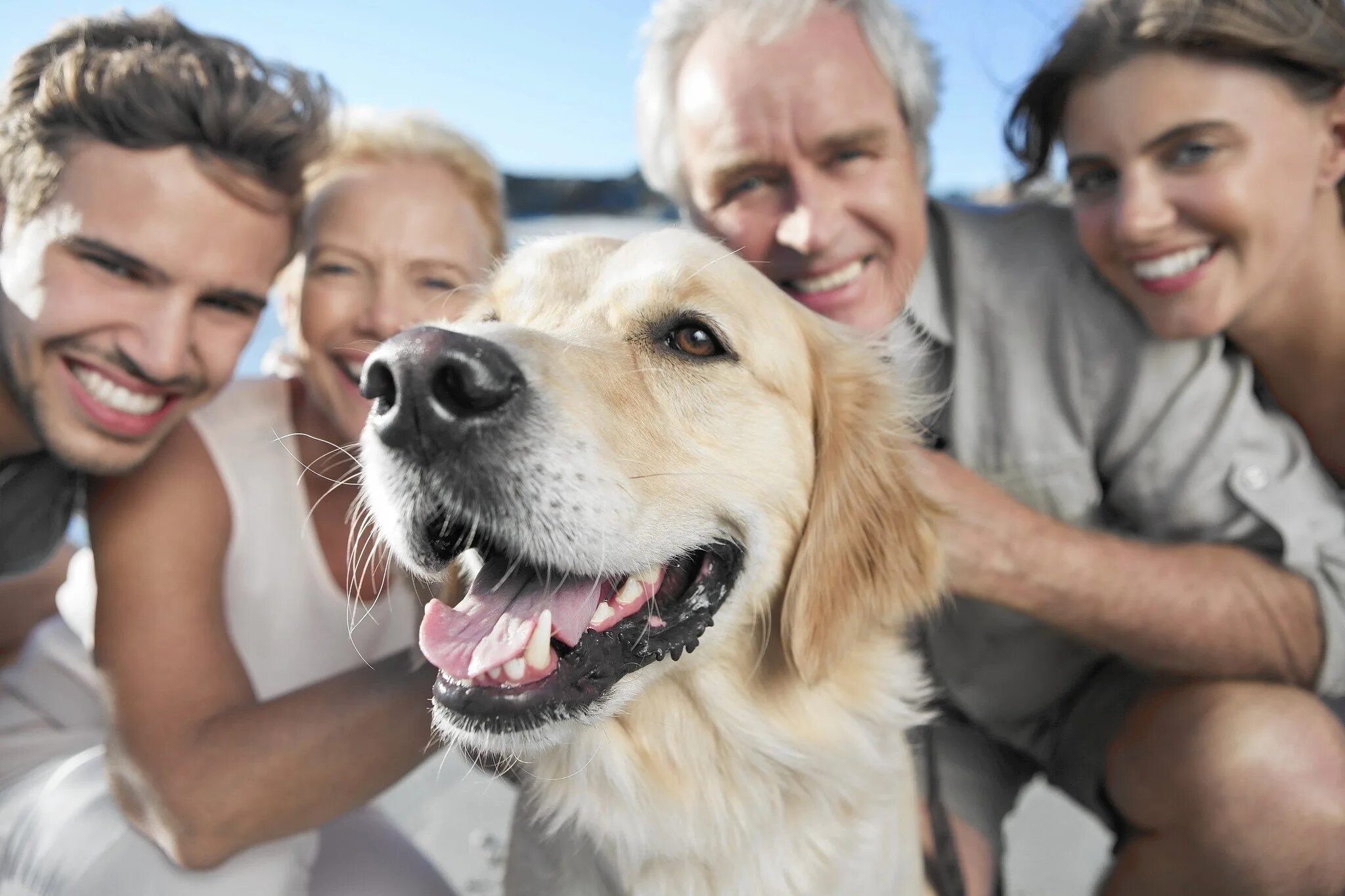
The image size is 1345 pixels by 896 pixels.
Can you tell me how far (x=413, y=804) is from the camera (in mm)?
2871

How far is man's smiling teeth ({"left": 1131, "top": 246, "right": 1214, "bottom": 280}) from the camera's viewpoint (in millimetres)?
1857

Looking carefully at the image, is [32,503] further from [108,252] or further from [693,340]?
[693,340]

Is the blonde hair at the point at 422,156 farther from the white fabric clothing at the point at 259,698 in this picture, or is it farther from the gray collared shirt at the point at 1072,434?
the gray collared shirt at the point at 1072,434

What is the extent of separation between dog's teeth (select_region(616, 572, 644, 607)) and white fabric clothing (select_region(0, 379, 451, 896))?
76 centimetres

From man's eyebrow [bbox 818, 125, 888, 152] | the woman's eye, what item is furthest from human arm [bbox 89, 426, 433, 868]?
the woman's eye

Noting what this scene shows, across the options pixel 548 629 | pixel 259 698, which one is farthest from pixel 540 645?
pixel 259 698

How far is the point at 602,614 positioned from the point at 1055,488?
131cm

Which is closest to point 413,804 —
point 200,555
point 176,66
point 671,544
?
point 200,555

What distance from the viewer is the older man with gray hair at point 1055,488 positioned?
1.77 metres

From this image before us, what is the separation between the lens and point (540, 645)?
4.08ft

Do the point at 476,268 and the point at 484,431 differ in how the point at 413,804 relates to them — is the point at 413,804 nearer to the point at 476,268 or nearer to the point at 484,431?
the point at 476,268

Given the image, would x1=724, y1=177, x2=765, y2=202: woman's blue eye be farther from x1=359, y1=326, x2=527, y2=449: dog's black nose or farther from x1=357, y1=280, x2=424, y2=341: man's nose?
x1=359, y1=326, x2=527, y2=449: dog's black nose

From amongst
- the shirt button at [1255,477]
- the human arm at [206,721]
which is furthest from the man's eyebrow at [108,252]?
the shirt button at [1255,477]

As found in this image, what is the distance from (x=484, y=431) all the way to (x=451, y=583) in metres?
0.62
